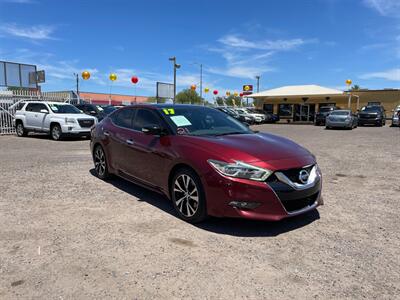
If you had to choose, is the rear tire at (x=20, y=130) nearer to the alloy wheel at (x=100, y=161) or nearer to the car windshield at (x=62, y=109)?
the car windshield at (x=62, y=109)

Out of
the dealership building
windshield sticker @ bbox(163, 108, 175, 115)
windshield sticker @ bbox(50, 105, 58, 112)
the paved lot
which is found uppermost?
the dealership building

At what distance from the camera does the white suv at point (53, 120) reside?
14.1 metres

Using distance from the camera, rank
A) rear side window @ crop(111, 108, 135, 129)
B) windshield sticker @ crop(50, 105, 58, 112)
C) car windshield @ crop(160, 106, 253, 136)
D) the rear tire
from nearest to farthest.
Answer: car windshield @ crop(160, 106, 253, 136) → rear side window @ crop(111, 108, 135, 129) → windshield sticker @ crop(50, 105, 58, 112) → the rear tire

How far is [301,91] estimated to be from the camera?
38.1 metres

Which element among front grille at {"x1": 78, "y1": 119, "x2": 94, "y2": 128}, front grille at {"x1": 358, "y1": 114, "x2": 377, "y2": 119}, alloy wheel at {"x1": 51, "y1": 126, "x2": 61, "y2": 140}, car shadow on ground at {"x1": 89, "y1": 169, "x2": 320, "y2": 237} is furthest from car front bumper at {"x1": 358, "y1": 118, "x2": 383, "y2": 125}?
car shadow on ground at {"x1": 89, "y1": 169, "x2": 320, "y2": 237}

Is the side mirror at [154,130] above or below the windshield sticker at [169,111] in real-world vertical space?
below

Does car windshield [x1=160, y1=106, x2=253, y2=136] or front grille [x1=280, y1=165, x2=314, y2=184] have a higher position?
car windshield [x1=160, y1=106, x2=253, y2=136]

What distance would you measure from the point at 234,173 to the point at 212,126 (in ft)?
4.93

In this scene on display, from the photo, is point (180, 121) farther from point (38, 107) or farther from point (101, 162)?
point (38, 107)

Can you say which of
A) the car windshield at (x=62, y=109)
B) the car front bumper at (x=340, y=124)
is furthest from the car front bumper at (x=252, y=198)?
the car front bumper at (x=340, y=124)

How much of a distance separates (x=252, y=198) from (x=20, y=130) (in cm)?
1568

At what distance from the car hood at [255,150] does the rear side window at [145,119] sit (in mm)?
964

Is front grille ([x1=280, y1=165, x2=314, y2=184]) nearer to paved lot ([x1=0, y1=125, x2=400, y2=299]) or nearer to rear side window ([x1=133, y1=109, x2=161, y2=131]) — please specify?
paved lot ([x1=0, y1=125, x2=400, y2=299])

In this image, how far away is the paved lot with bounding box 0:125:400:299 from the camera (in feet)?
9.25
